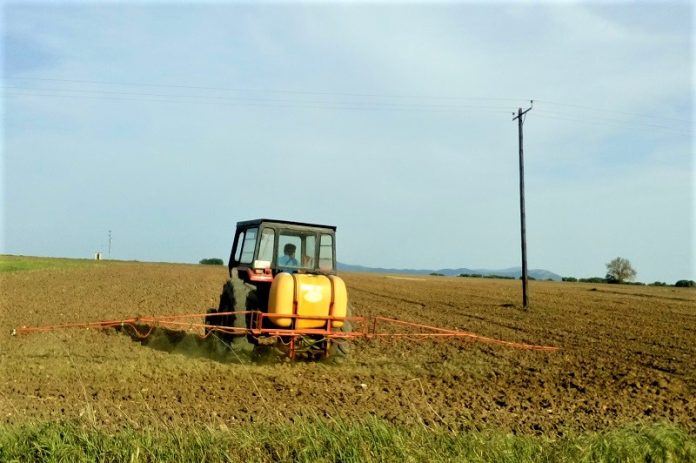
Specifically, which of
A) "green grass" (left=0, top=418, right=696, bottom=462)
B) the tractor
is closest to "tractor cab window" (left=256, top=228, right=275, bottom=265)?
the tractor

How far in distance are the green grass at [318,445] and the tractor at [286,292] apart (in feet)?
11.1

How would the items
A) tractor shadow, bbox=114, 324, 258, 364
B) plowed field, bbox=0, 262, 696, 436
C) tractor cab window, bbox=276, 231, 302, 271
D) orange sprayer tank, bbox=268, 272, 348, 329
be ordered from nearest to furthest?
plowed field, bbox=0, 262, 696, 436 → orange sprayer tank, bbox=268, 272, 348, 329 → tractor shadow, bbox=114, 324, 258, 364 → tractor cab window, bbox=276, 231, 302, 271

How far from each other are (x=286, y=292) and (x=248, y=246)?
6.17 feet

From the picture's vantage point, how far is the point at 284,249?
34.9ft

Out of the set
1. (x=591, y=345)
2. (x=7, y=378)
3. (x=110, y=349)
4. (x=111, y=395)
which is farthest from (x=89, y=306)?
(x=591, y=345)

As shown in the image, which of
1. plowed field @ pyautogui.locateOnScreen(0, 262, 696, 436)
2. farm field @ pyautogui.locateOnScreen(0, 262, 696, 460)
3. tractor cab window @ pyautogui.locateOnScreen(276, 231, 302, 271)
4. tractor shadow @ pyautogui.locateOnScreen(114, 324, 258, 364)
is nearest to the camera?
farm field @ pyautogui.locateOnScreen(0, 262, 696, 460)

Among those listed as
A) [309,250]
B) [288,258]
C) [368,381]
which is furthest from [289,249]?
[368,381]

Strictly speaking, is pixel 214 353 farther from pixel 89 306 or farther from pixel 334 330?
pixel 89 306

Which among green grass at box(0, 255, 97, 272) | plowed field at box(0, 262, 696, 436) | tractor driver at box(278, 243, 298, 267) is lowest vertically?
plowed field at box(0, 262, 696, 436)

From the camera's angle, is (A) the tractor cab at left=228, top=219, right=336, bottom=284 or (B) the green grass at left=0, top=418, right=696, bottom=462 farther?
(A) the tractor cab at left=228, top=219, right=336, bottom=284

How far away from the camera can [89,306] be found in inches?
690

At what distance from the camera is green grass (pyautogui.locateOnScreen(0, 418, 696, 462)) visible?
→ 17.0 feet

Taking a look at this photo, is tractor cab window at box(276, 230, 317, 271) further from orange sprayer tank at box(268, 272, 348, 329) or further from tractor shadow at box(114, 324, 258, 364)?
tractor shadow at box(114, 324, 258, 364)

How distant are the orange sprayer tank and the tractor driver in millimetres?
957
